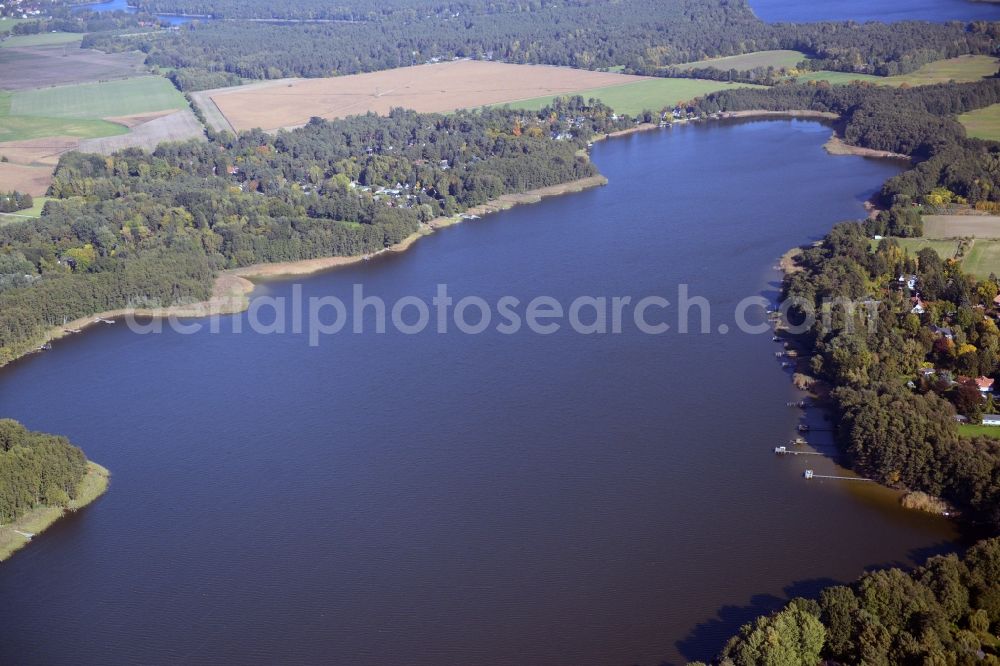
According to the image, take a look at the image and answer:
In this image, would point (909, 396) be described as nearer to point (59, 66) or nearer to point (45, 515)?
point (45, 515)

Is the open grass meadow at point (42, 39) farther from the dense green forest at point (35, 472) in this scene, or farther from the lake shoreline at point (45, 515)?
the lake shoreline at point (45, 515)

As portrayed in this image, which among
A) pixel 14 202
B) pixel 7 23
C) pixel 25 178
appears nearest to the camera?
pixel 14 202

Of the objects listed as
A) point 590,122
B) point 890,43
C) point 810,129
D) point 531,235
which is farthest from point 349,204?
point 890,43

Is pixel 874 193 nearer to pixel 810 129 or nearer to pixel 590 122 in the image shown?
pixel 810 129

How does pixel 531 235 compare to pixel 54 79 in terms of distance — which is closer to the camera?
pixel 531 235

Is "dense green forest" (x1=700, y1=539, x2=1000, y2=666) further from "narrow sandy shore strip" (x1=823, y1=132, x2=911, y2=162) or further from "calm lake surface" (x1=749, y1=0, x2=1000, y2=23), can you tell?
"calm lake surface" (x1=749, y1=0, x2=1000, y2=23)

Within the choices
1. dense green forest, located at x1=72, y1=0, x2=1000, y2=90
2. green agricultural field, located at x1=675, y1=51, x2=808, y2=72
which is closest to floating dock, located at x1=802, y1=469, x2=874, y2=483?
dense green forest, located at x1=72, y1=0, x2=1000, y2=90

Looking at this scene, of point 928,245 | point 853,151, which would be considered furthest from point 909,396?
point 853,151
